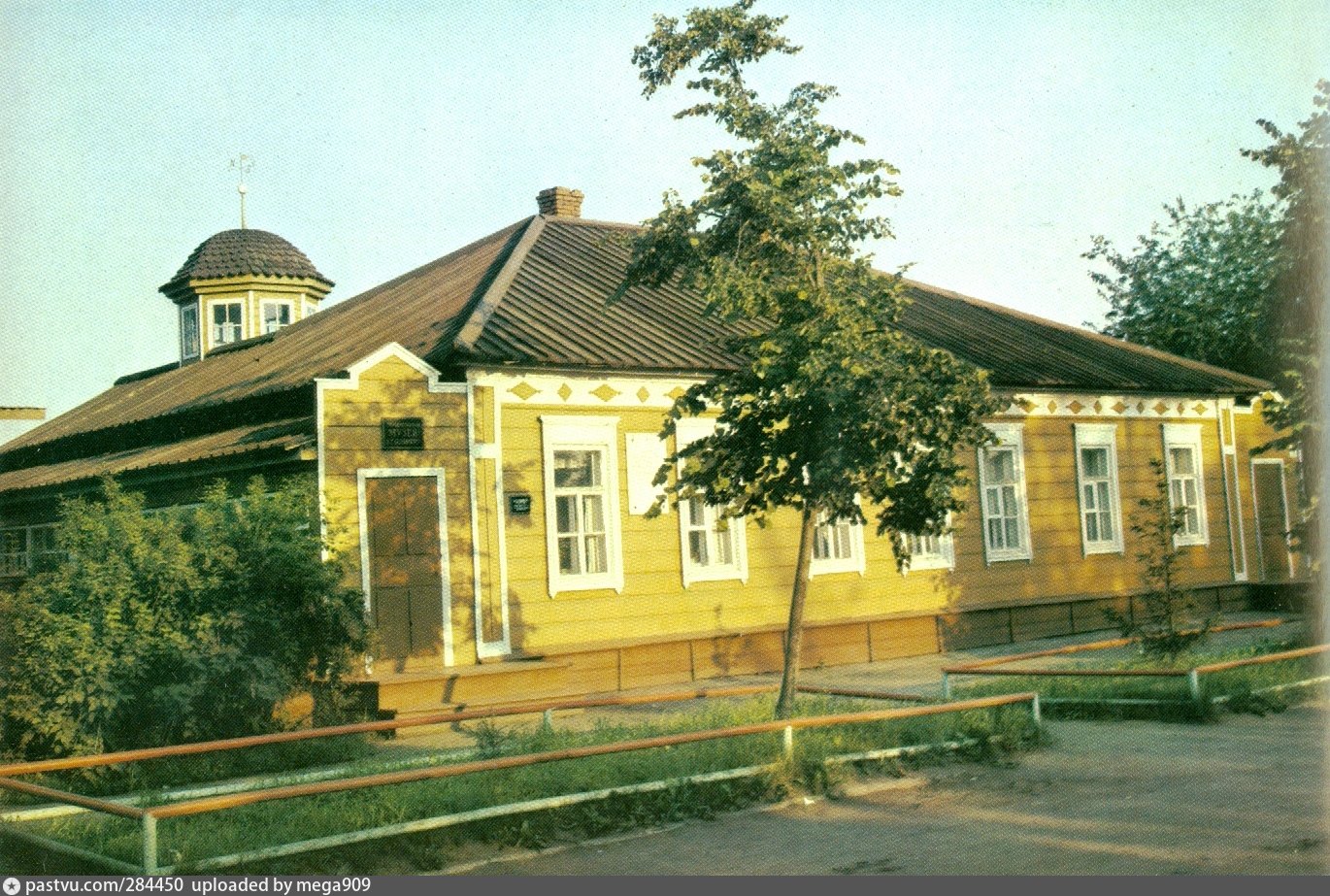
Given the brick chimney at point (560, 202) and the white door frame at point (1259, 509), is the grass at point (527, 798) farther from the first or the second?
the white door frame at point (1259, 509)

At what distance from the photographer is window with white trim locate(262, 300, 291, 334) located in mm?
30062

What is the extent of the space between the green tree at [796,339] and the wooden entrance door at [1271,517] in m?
15.9

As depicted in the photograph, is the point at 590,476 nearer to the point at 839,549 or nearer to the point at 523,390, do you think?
the point at 523,390

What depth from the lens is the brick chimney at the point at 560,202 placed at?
2338 cm

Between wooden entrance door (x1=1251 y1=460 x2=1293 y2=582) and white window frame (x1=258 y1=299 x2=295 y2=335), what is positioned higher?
white window frame (x1=258 y1=299 x2=295 y2=335)

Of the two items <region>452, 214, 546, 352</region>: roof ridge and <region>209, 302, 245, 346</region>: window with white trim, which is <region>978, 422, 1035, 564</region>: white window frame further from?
<region>209, 302, 245, 346</region>: window with white trim

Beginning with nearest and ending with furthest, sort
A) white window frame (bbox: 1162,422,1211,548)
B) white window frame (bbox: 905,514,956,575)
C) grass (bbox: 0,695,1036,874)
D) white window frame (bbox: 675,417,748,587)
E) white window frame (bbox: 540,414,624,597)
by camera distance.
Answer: grass (bbox: 0,695,1036,874) → white window frame (bbox: 540,414,624,597) → white window frame (bbox: 675,417,748,587) → white window frame (bbox: 905,514,956,575) → white window frame (bbox: 1162,422,1211,548)

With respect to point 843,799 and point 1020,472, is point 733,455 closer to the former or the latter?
point 843,799

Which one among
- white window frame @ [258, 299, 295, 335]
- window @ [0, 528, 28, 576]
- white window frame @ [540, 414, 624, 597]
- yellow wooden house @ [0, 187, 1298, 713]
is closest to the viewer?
yellow wooden house @ [0, 187, 1298, 713]

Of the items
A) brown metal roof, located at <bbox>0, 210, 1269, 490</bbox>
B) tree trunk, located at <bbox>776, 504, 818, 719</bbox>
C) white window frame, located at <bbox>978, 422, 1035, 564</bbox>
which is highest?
brown metal roof, located at <bbox>0, 210, 1269, 490</bbox>

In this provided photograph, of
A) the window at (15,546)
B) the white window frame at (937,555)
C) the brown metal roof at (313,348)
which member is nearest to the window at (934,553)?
the white window frame at (937,555)

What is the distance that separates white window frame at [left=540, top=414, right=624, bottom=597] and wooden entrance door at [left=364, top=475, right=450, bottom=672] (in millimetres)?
1555

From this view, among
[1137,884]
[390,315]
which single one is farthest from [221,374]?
[1137,884]

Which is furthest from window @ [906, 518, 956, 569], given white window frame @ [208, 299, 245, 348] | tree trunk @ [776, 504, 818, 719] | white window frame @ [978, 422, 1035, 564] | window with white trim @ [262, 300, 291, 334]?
white window frame @ [208, 299, 245, 348]
